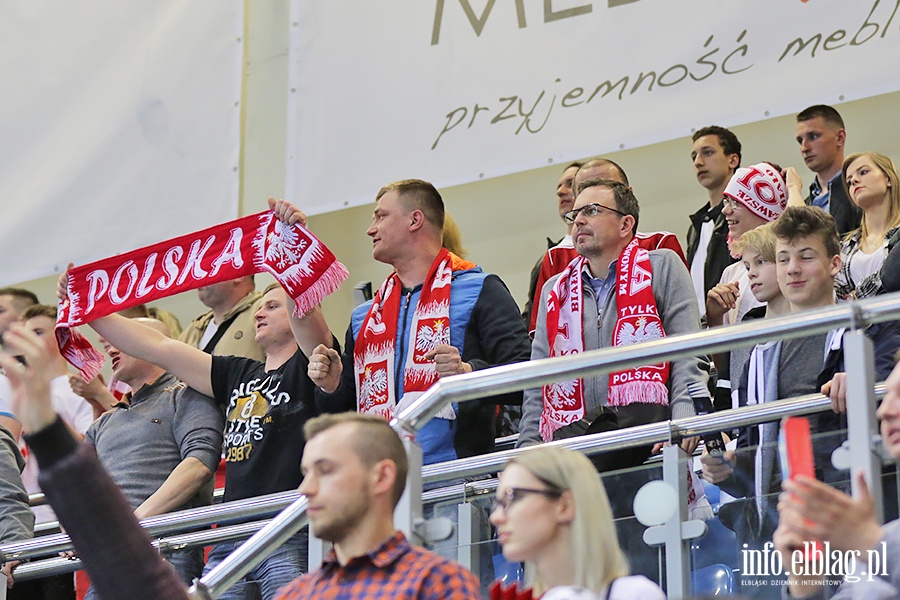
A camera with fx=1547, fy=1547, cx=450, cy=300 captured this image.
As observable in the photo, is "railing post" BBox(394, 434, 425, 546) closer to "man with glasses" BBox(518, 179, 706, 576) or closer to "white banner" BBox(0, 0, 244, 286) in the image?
"man with glasses" BBox(518, 179, 706, 576)

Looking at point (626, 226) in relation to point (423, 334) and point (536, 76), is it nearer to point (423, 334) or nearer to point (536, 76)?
point (423, 334)

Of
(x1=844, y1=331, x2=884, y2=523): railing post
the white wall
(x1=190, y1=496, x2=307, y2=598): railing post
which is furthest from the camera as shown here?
the white wall

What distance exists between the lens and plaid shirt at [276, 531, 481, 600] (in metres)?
2.99

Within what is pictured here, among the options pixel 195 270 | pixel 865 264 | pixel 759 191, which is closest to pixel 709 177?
pixel 759 191

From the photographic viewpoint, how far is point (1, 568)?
4859mm

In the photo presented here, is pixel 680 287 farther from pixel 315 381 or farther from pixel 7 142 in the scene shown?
pixel 7 142

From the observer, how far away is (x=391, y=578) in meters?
3.04

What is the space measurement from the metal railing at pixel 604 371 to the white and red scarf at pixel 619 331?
0.67 m

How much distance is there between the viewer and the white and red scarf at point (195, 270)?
5219 millimetres

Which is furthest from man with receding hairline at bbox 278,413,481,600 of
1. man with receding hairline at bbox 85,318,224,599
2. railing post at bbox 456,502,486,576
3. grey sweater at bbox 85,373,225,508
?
grey sweater at bbox 85,373,225,508

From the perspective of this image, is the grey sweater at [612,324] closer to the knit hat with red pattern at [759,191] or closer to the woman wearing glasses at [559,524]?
the knit hat with red pattern at [759,191]

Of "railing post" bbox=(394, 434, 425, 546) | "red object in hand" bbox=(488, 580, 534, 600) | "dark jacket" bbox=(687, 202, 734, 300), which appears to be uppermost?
"dark jacket" bbox=(687, 202, 734, 300)

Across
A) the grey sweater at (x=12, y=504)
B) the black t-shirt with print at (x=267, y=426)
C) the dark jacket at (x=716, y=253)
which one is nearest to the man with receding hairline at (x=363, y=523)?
the black t-shirt with print at (x=267, y=426)

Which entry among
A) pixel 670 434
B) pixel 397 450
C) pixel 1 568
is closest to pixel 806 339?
pixel 670 434
